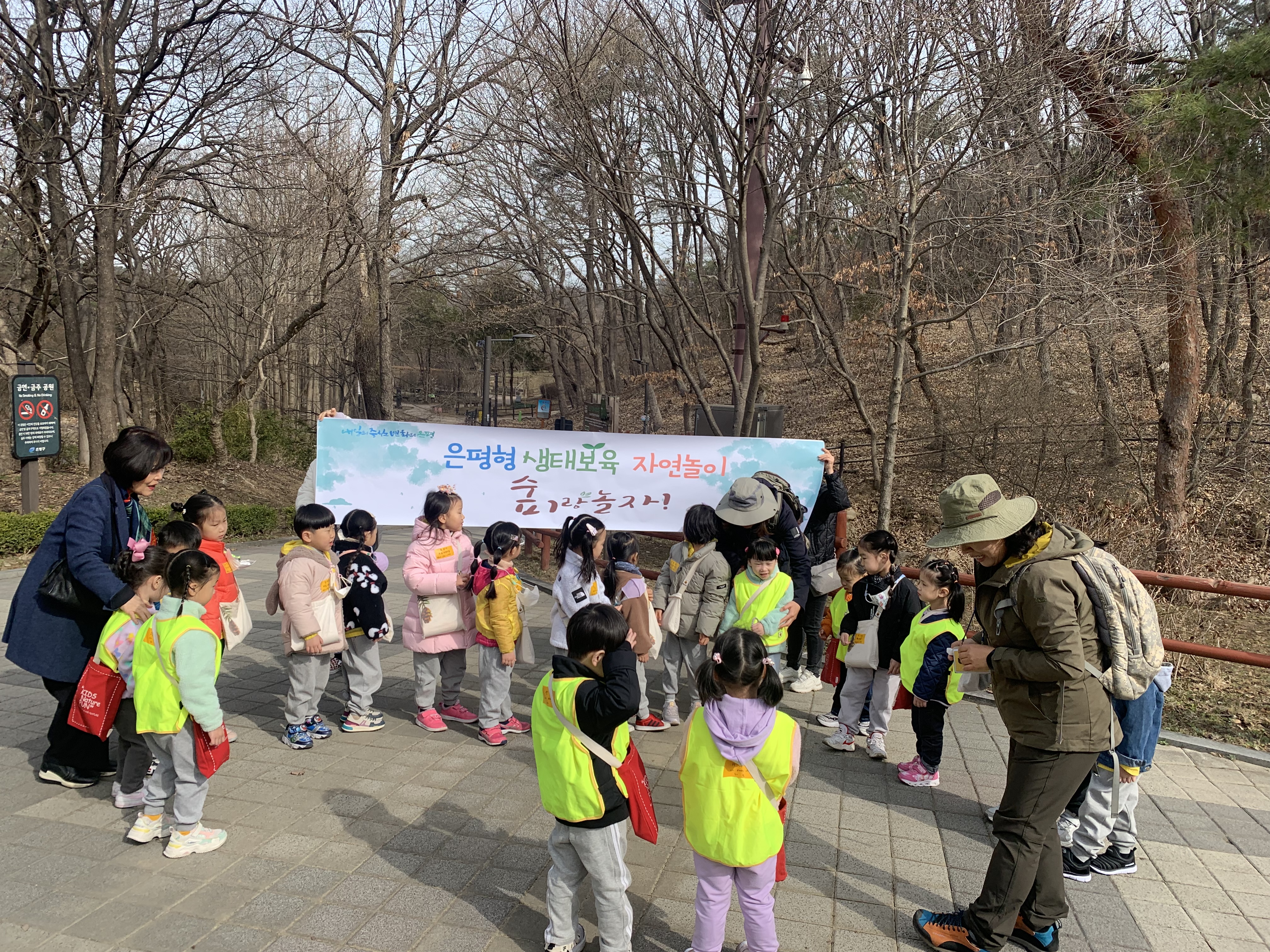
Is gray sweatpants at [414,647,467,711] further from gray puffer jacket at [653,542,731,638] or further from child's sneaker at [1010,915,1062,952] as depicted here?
child's sneaker at [1010,915,1062,952]

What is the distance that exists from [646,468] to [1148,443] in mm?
11629

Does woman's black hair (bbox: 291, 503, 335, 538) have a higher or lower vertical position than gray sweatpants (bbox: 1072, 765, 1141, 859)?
higher

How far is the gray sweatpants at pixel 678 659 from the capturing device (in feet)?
17.3

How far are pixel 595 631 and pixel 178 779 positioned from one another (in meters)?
2.11

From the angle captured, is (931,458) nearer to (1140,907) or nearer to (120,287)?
(1140,907)

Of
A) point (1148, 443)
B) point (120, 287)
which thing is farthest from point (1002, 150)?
point (120, 287)

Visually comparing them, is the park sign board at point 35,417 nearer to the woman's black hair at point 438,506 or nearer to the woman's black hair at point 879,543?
the woman's black hair at point 438,506

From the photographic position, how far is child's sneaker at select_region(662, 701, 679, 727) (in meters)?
5.42

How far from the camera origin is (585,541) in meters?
4.63

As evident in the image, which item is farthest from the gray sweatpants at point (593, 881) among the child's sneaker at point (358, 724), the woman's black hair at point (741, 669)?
the child's sneaker at point (358, 724)

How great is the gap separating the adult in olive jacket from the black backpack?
233 cm

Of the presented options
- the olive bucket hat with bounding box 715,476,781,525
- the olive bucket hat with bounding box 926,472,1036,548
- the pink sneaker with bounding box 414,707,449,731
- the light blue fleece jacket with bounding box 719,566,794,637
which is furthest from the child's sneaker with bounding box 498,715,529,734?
the olive bucket hat with bounding box 926,472,1036,548

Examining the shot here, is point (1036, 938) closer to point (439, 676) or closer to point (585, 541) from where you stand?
point (585, 541)

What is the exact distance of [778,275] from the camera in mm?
10398
